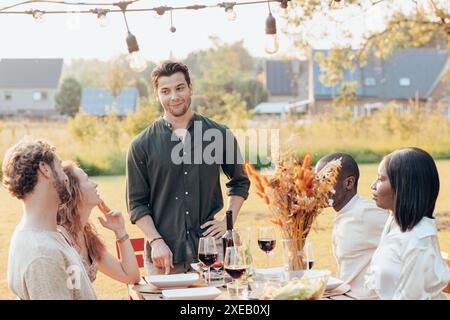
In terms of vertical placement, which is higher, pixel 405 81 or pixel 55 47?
pixel 55 47

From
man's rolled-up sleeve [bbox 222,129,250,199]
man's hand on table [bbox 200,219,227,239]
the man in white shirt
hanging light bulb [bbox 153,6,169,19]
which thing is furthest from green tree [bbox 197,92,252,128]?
the man in white shirt

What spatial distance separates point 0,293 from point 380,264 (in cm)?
590

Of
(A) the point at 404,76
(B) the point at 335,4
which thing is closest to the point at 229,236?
(B) the point at 335,4

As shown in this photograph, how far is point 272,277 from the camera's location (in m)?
3.40

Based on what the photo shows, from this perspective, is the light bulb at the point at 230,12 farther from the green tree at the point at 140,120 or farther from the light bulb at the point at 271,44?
the green tree at the point at 140,120

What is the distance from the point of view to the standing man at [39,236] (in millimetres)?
2510

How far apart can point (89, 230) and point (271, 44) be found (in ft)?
7.44

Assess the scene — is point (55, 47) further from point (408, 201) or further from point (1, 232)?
point (408, 201)

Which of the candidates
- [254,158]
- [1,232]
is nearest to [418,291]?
[1,232]

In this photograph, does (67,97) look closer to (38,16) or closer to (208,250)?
(38,16)

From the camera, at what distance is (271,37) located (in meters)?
5.19

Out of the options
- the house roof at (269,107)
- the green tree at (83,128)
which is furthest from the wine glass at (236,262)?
the house roof at (269,107)

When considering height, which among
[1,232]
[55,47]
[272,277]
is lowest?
[1,232]

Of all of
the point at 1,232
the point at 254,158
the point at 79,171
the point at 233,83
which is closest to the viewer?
the point at 79,171
